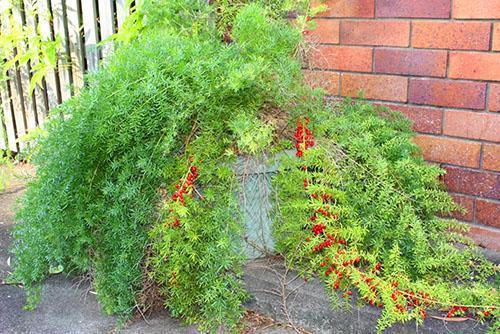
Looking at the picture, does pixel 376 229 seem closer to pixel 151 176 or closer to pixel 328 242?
pixel 328 242

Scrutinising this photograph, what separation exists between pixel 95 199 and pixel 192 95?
22.6 inches

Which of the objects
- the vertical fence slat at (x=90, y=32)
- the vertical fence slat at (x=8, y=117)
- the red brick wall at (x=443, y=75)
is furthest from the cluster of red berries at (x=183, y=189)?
the vertical fence slat at (x=8, y=117)

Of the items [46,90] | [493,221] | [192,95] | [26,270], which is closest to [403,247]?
[493,221]

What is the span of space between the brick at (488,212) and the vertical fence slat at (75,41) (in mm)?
3061

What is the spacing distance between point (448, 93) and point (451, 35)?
0.27 metres

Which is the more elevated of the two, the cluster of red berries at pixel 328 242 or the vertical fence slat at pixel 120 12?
the vertical fence slat at pixel 120 12

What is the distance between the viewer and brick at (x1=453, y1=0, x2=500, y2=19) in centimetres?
265

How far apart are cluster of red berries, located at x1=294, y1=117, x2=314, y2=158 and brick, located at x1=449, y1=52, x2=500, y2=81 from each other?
81cm

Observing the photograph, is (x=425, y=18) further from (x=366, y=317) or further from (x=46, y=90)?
(x=46, y=90)

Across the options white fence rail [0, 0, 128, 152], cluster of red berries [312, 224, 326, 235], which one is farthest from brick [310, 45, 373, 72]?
white fence rail [0, 0, 128, 152]

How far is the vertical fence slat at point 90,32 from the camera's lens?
14.7ft

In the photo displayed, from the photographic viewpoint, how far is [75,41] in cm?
470

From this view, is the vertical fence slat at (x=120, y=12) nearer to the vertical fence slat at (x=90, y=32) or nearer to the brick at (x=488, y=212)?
the vertical fence slat at (x=90, y=32)

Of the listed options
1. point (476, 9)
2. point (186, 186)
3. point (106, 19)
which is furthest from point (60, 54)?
point (476, 9)
